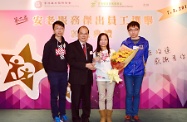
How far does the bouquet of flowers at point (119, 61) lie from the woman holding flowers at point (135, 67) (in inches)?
5.3

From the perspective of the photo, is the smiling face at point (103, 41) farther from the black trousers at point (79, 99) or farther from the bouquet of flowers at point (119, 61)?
the black trousers at point (79, 99)

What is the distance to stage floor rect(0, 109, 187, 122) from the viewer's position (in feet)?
12.5

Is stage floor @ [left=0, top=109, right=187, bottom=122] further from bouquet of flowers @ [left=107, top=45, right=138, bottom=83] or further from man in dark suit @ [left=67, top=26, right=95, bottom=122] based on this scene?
bouquet of flowers @ [left=107, top=45, right=138, bottom=83]

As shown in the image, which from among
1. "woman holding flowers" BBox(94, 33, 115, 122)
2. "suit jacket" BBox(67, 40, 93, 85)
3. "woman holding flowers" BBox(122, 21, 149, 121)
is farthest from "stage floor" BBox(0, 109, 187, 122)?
"suit jacket" BBox(67, 40, 93, 85)

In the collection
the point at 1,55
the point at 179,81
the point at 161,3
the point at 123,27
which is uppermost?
the point at 161,3

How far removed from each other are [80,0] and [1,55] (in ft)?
5.17

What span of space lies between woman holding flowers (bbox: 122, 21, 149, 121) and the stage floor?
1.10 ft

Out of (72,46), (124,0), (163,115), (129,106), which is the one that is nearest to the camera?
(72,46)

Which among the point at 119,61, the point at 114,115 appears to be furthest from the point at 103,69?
the point at 114,115

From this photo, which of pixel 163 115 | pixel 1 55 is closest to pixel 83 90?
pixel 163 115

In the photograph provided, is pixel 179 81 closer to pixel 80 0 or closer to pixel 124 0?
pixel 124 0

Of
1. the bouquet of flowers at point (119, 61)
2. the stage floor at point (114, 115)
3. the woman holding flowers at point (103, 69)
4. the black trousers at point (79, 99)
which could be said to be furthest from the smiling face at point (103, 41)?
the stage floor at point (114, 115)

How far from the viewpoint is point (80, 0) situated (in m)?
4.36

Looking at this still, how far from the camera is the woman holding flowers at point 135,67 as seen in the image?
11.9 feet
